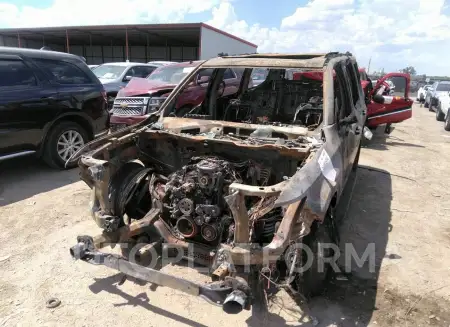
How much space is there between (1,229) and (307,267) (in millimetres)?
3420

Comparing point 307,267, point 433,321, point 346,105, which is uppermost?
point 346,105

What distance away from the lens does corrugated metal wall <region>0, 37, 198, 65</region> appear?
31.3 m

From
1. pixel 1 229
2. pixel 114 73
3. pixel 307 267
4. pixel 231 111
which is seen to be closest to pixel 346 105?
pixel 231 111

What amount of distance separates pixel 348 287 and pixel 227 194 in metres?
1.35

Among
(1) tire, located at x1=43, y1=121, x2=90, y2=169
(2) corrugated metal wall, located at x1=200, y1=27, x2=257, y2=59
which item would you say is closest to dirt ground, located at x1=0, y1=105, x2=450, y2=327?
(1) tire, located at x1=43, y1=121, x2=90, y2=169

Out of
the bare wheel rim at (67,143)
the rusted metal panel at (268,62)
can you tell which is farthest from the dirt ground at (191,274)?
the rusted metal panel at (268,62)

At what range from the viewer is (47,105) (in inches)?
230

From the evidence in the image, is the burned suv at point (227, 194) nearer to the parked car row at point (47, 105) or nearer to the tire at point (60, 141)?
the parked car row at point (47, 105)

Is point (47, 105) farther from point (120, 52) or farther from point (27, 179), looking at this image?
point (120, 52)

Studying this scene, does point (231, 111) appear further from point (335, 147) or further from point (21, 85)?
point (21, 85)

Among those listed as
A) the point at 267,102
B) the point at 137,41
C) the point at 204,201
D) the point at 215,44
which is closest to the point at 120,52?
the point at 137,41

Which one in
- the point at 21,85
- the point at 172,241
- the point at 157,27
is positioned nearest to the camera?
the point at 172,241

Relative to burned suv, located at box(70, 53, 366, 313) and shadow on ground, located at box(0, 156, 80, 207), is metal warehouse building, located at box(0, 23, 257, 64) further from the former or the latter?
burned suv, located at box(70, 53, 366, 313)

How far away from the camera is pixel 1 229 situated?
13.8ft
